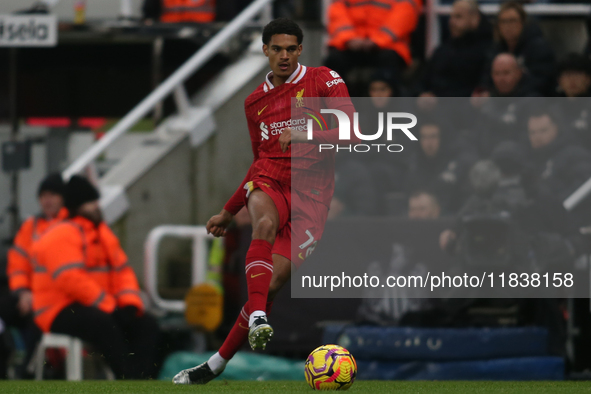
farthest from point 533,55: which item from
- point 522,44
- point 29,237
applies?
point 29,237

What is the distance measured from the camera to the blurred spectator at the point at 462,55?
9.59 metres

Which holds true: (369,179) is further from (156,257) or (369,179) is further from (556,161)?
(156,257)

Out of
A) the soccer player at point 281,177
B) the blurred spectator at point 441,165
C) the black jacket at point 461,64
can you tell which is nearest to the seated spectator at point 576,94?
the blurred spectator at point 441,165

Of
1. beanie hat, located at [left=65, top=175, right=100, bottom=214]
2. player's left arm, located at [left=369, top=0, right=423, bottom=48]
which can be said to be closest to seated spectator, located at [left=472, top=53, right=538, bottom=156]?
player's left arm, located at [left=369, top=0, right=423, bottom=48]

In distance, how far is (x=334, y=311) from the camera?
8586mm

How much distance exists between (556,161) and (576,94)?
0.66 m

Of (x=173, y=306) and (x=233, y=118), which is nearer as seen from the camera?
(x=173, y=306)

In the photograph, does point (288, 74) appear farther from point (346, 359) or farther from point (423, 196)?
point (423, 196)

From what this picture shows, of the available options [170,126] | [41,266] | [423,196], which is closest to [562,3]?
[423,196]

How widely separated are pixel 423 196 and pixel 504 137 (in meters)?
0.78

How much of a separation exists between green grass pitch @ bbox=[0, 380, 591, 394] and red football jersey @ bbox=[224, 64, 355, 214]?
111cm

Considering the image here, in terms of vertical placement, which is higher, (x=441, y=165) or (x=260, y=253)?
(x=441, y=165)

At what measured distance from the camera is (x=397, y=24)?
10.1 m

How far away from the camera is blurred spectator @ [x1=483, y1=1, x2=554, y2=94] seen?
934 cm
